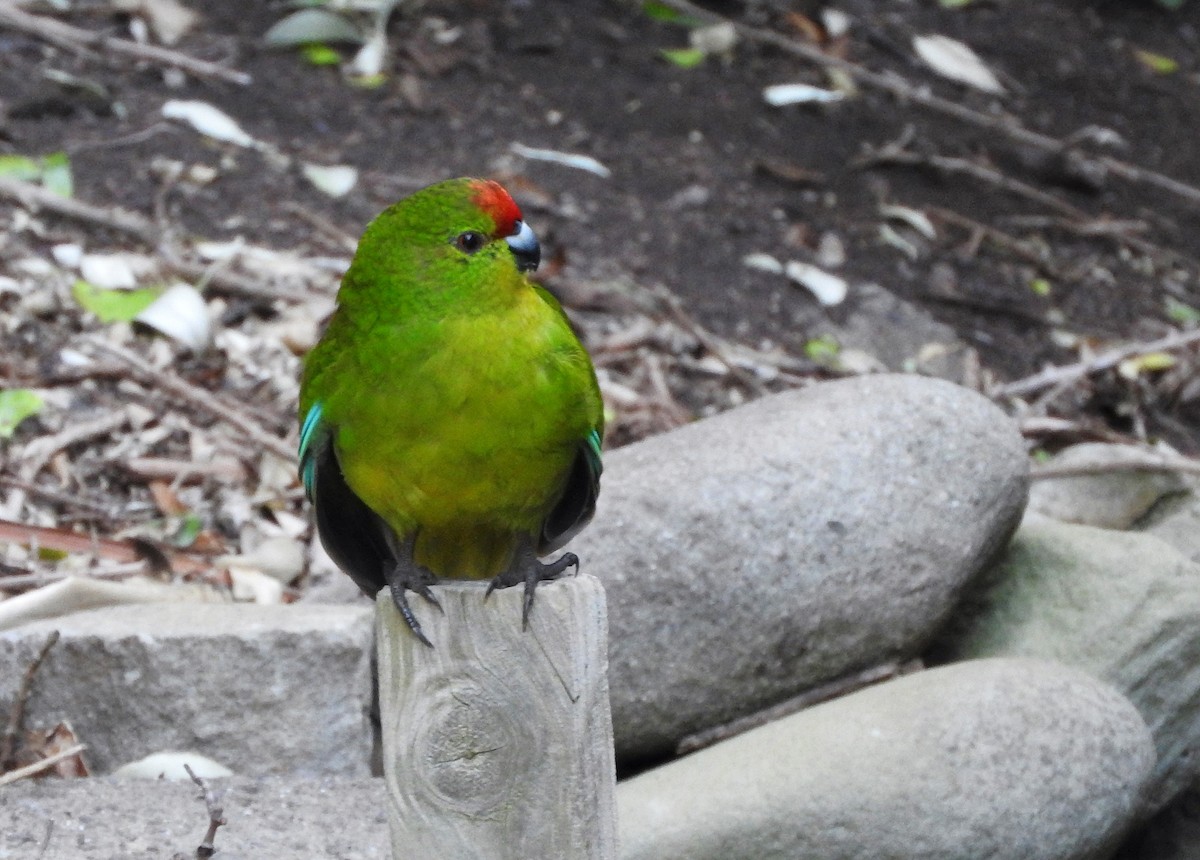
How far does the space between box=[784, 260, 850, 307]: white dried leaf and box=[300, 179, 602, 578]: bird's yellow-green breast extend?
3.24 meters

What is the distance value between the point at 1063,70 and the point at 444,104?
3.42 m

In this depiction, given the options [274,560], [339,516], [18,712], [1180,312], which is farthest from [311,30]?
[18,712]

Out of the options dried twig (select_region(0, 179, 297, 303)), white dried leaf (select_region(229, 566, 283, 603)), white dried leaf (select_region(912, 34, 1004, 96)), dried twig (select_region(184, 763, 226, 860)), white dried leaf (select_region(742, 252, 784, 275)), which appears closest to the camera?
dried twig (select_region(184, 763, 226, 860))

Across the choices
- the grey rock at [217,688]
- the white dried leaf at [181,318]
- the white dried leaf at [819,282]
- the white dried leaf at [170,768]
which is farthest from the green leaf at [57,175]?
the white dried leaf at [819,282]

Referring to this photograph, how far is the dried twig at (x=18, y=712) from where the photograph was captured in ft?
11.0

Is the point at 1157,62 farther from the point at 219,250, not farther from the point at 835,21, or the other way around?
the point at 219,250

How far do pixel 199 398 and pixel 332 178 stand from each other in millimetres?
1410

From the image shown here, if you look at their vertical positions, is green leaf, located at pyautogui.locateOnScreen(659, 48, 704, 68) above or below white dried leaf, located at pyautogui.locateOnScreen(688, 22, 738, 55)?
below

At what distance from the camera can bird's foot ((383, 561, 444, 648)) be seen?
2490 millimetres

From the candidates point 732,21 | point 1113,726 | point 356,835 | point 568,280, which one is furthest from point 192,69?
point 1113,726

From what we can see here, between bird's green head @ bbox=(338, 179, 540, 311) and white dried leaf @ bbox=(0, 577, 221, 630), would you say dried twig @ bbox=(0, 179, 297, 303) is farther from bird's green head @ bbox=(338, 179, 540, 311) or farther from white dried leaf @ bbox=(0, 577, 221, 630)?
bird's green head @ bbox=(338, 179, 540, 311)

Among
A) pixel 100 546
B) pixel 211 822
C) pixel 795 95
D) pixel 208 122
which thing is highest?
pixel 211 822

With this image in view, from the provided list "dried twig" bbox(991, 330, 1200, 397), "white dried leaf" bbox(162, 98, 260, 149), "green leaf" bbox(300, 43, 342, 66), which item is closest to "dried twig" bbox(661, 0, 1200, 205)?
"dried twig" bbox(991, 330, 1200, 397)

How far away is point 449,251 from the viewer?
3082 mm
